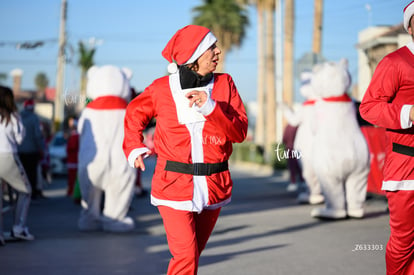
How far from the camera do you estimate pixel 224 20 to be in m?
49.3

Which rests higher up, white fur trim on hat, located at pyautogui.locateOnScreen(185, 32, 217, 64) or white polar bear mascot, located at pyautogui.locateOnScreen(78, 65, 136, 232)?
white fur trim on hat, located at pyautogui.locateOnScreen(185, 32, 217, 64)

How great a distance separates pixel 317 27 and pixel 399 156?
70.2 feet

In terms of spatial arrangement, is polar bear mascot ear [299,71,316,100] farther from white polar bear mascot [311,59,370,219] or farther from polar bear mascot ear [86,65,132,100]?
polar bear mascot ear [86,65,132,100]

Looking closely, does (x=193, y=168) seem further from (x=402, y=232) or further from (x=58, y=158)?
(x=58, y=158)

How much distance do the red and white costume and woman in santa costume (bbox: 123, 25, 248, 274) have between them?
83 cm

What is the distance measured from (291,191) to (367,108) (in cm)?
1177

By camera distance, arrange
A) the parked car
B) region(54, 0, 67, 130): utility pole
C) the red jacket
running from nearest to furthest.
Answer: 1. the red jacket
2. the parked car
3. region(54, 0, 67, 130): utility pole

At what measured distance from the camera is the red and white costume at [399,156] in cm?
424

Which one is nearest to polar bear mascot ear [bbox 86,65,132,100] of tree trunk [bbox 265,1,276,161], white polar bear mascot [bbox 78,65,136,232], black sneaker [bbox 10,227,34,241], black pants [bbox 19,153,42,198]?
white polar bear mascot [bbox 78,65,136,232]

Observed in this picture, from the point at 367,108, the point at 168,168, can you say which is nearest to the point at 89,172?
the point at 168,168

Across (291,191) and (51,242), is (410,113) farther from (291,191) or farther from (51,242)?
(291,191)

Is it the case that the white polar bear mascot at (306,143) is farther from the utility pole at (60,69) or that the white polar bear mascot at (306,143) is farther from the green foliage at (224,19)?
the green foliage at (224,19)

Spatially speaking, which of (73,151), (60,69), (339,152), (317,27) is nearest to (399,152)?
(339,152)

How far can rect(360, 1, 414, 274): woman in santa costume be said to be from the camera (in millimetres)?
4242
